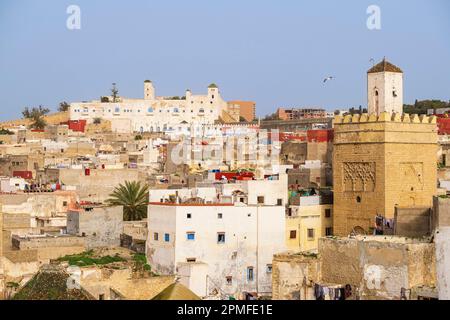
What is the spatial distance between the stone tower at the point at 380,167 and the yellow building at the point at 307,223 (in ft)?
1.26

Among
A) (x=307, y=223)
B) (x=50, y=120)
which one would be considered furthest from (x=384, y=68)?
(x=50, y=120)

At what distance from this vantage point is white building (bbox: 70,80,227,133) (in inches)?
2574

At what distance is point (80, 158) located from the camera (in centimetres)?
3750

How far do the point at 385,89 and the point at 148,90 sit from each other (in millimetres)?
48086

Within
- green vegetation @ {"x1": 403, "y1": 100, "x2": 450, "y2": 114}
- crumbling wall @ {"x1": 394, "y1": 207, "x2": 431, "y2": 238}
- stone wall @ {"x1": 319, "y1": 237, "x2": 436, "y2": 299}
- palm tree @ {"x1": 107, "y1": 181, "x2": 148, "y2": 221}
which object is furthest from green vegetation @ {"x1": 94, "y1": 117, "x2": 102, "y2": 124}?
stone wall @ {"x1": 319, "y1": 237, "x2": 436, "y2": 299}

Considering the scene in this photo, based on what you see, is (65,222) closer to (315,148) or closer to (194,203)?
(194,203)

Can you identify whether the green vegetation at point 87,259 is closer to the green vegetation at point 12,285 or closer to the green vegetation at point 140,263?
the green vegetation at point 140,263

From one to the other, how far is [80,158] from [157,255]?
1707 centimetres

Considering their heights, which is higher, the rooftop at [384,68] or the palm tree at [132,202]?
the rooftop at [384,68]

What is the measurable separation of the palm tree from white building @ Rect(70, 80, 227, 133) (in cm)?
3720

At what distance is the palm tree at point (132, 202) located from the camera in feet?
85.3

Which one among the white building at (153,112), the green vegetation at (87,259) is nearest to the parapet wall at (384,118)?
the green vegetation at (87,259)

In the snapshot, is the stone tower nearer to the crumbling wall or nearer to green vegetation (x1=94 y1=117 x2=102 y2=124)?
the crumbling wall
